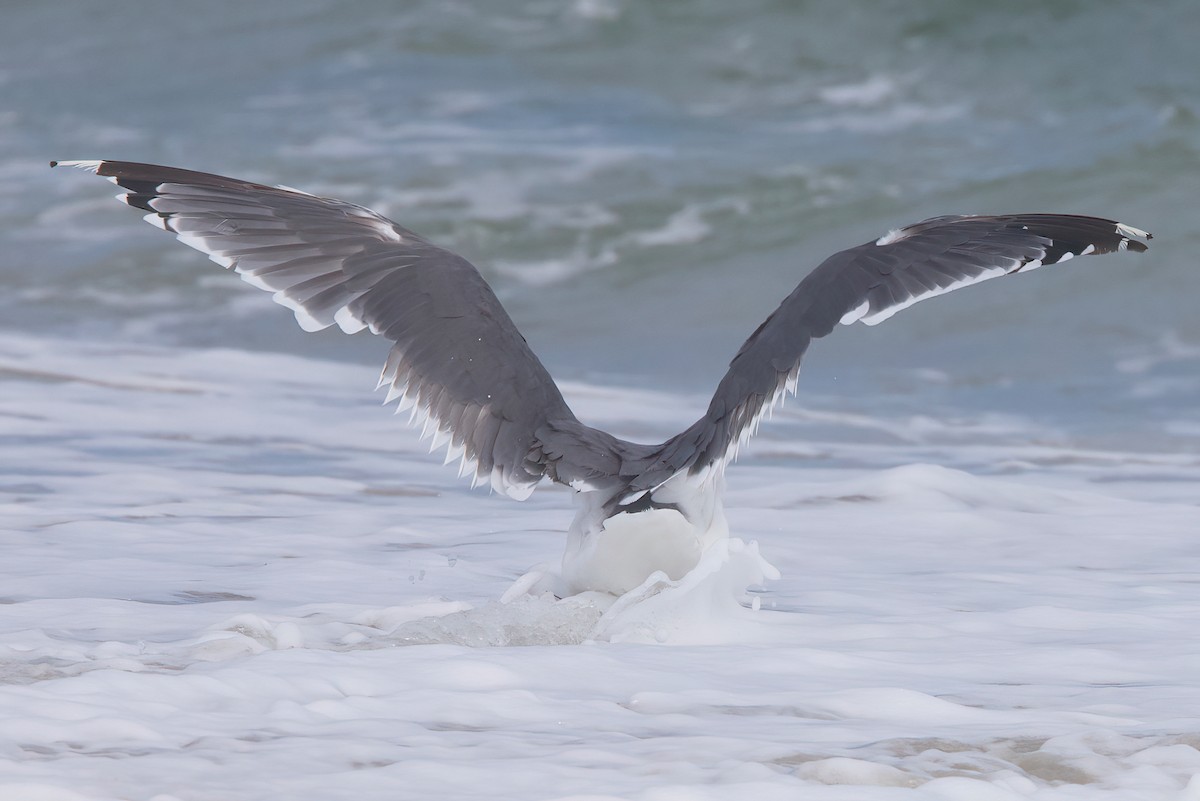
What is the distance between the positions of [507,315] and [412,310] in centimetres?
24

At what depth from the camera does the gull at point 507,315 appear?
152 inches

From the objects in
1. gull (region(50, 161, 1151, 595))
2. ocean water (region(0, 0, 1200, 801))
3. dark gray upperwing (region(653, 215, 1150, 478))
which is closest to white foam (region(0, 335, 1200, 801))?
ocean water (region(0, 0, 1200, 801))

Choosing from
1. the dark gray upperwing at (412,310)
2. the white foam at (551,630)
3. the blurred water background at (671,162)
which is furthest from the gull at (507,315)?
the blurred water background at (671,162)

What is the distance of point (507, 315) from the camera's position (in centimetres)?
420

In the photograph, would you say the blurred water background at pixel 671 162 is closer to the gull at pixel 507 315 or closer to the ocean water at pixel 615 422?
the ocean water at pixel 615 422

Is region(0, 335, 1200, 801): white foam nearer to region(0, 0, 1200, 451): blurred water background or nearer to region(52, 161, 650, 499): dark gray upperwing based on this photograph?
region(52, 161, 650, 499): dark gray upperwing

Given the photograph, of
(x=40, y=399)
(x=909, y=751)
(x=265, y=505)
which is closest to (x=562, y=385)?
(x=40, y=399)

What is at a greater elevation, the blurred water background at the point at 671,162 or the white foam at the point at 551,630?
the blurred water background at the point at 671,162

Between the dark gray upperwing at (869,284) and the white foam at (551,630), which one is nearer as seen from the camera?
the white foam at (551,630)

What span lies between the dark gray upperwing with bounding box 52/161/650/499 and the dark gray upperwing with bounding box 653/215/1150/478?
1.37 feet

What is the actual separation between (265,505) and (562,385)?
10.2 feet

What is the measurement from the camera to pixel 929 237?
4160 mm

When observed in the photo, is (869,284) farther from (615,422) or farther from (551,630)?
(615,422)

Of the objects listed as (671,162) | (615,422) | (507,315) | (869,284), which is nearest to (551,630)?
(507,315)
